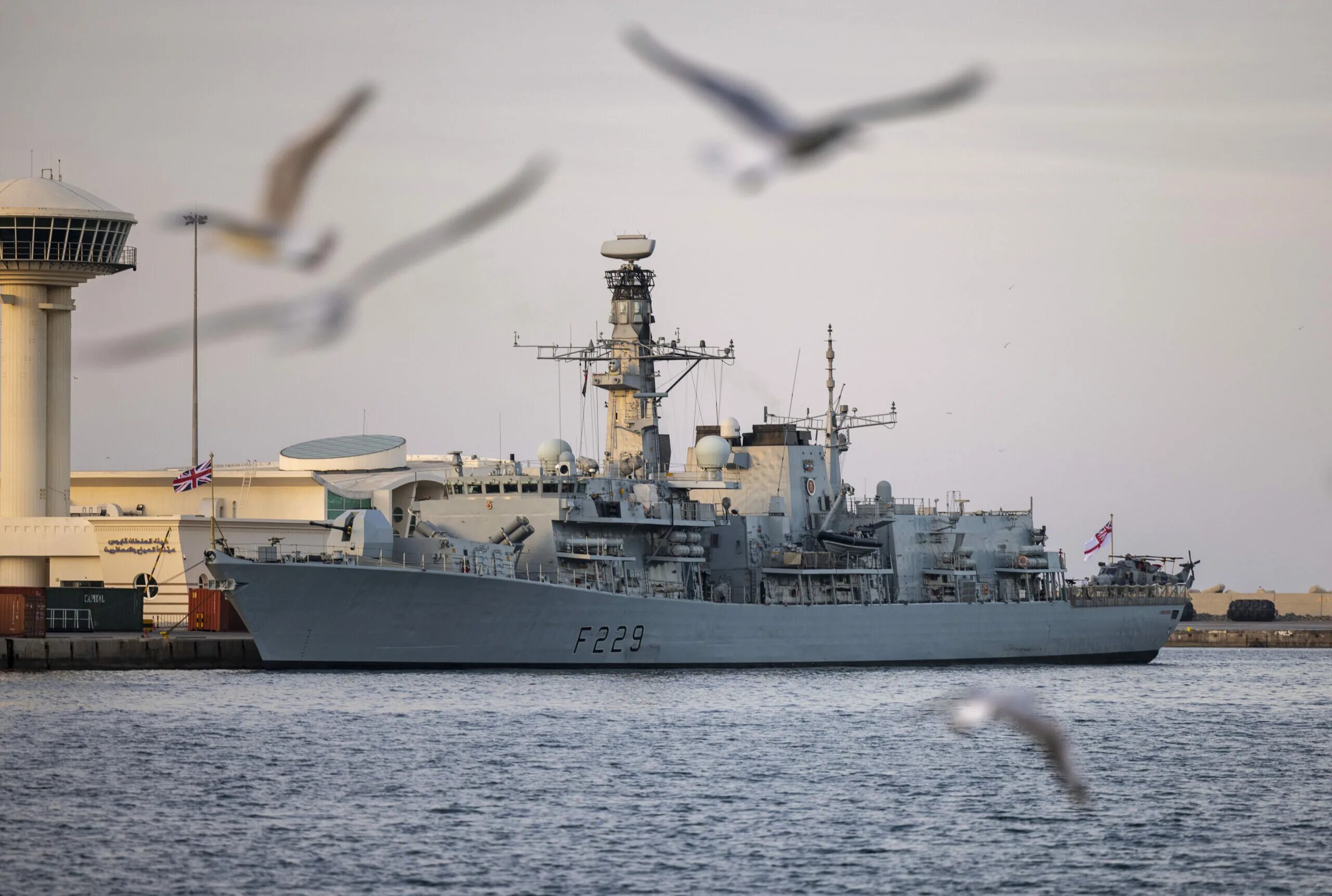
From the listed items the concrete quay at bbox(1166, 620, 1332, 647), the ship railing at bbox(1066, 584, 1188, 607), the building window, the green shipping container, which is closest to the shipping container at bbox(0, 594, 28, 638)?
the green shipping container

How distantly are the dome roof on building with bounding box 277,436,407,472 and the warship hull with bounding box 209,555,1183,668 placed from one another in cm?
2656

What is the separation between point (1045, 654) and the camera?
184 ft

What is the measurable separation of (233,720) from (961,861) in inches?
627

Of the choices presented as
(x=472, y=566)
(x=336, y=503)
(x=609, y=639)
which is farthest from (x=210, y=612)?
(x=336, y=503)

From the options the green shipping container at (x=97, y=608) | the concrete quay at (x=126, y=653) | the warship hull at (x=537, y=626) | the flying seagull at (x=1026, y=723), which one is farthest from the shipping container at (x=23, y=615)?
the flying seagull at (x=1026, y=723)

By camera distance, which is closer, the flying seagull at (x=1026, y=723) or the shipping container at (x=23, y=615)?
the flying seagull at (x=1026, y=723)

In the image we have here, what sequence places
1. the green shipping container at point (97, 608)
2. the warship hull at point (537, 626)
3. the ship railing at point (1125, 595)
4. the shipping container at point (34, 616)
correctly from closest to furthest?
the warship hull at point (537, 626) → the shipping container at point (34, 616) → the green shipping container at point (97, 608) → the ship railing at point (1125, 595)

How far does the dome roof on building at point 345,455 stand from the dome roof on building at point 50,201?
37.6 feet

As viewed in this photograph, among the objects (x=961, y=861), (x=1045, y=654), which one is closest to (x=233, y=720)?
(x=961, y=861)

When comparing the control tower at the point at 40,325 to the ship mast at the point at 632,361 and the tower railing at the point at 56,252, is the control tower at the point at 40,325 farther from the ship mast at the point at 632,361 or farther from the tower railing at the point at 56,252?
the ship mast at the point at 632,361

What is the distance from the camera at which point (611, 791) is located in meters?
26.3

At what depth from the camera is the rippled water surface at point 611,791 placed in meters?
21.0

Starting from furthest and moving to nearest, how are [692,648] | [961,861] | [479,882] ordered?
[692,648] → [961,861] → [479,882]

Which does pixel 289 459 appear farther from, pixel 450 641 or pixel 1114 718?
pixel 1114 718
